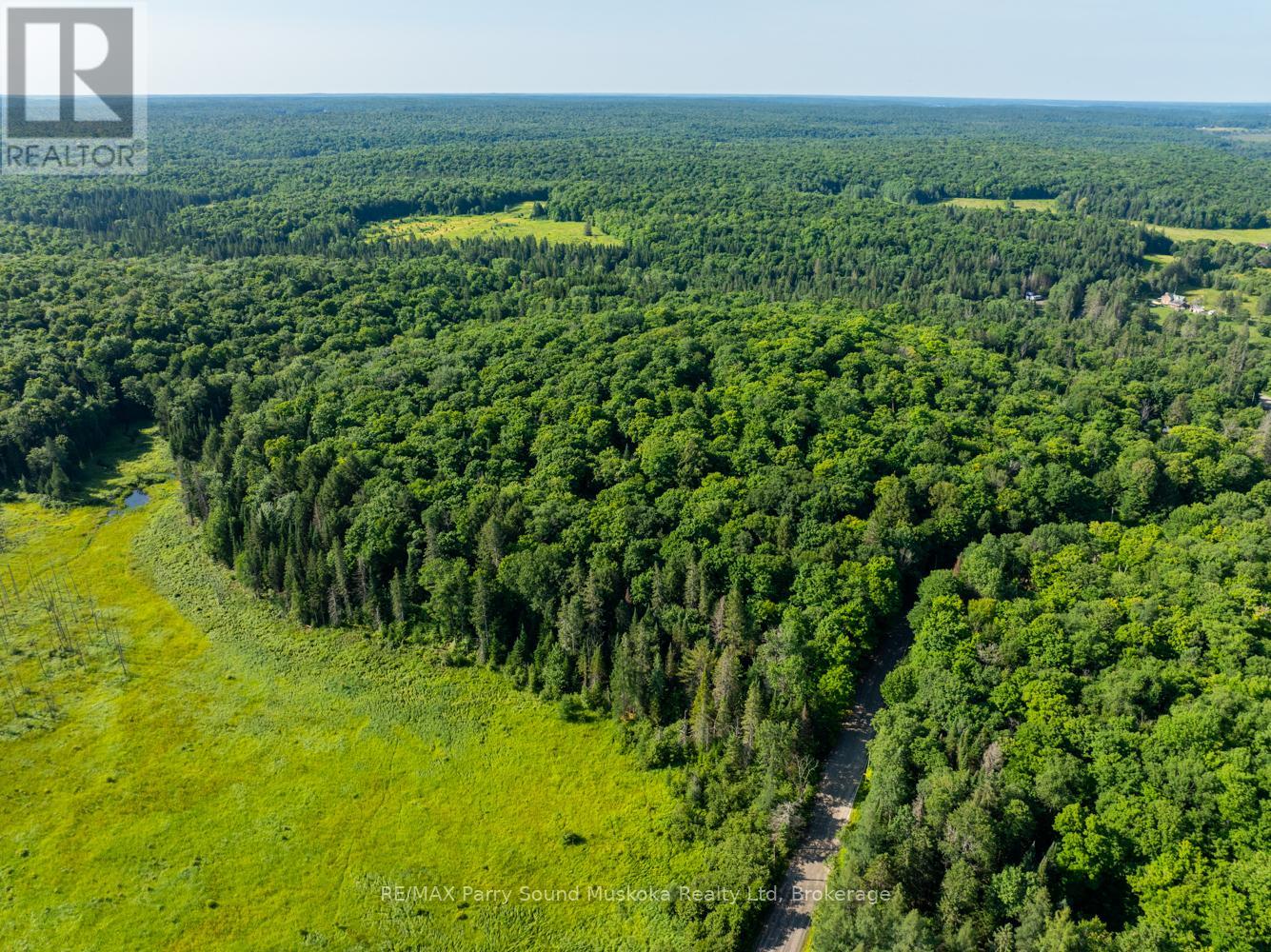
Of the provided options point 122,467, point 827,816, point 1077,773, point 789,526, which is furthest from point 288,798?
point 122,467

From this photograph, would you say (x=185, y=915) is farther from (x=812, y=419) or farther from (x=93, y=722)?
(x=812, y=419)

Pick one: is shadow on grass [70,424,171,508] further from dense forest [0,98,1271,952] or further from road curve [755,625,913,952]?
road curve [755,625,913,952]

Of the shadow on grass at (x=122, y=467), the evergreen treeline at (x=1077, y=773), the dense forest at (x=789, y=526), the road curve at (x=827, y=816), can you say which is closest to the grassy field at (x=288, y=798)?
the dense forest at (x=789, y=526)

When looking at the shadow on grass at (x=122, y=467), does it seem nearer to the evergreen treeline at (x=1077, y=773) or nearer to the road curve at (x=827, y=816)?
the road curve at (x=827, y=816)

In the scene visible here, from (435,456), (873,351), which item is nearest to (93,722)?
(435,456)

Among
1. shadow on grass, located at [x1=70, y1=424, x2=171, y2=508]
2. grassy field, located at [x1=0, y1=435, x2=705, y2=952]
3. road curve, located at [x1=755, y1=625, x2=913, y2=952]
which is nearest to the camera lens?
road curve, located at [x1=755, y1=625, x2=913, y2=952]

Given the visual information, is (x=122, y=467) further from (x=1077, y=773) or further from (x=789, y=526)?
(x=1077, y=773)

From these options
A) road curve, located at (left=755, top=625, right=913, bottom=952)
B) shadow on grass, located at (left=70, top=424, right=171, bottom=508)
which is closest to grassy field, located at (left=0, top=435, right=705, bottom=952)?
road curve, located at (left=755, top=625, right=913, bottom=952)
